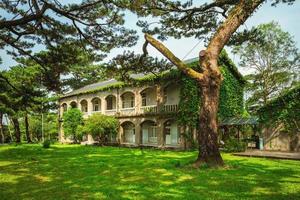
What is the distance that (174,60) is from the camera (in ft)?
43.4

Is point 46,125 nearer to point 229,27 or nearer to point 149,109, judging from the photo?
point 149,109

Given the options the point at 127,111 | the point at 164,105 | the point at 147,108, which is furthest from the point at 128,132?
the point at 164,105

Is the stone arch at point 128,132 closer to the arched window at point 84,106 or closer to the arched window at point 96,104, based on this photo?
the arched window at point 96,104

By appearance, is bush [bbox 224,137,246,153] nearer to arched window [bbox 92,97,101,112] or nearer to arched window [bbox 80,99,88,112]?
arched window [bbox 92,97,101,112]

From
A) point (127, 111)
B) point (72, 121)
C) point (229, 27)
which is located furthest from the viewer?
point (72, 121)

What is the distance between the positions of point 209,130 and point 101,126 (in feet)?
68.6

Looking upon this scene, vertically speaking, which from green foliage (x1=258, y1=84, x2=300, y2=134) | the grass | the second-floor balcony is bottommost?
the grass

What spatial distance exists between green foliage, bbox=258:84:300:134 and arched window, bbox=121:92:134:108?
15.1 metres

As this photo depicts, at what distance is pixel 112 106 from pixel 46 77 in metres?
19.9

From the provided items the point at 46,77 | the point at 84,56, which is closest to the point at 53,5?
the point at 84,56

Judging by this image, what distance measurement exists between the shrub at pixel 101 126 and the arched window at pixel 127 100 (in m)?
2.63

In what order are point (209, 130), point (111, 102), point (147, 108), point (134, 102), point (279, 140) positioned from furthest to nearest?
point (111, 102) < point (134, 102) < point (147, 108) < point (279, 140) < point (209, 130)

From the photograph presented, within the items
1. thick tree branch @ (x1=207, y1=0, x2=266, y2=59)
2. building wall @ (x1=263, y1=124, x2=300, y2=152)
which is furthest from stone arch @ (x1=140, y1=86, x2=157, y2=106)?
thick tree branch @ (x1=207, y1=0, x2=266, y2=59)

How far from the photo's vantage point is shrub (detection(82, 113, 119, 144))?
3167 cm
